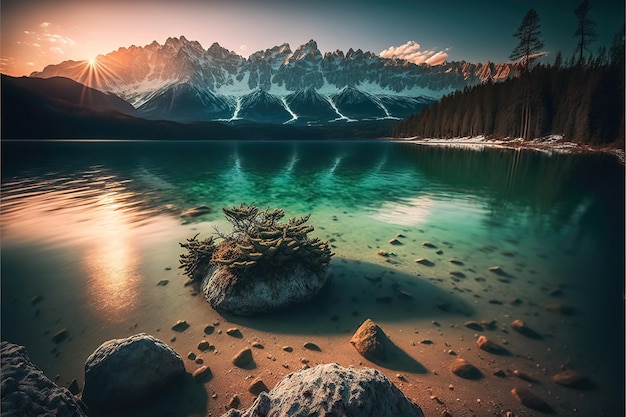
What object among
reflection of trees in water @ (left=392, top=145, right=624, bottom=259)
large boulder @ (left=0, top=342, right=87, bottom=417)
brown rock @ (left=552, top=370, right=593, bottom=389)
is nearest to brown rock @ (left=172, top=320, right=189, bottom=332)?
large boulder @ (left=0, top=342, right=87, bottom=417)

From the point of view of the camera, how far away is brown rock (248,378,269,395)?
224 inches

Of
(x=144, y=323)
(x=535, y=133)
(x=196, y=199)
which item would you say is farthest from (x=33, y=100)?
(x=535, y=133)

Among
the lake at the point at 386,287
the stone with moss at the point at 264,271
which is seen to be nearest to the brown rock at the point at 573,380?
the lake at the point at 386,287

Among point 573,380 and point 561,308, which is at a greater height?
point 561,308

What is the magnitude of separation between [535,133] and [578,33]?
971 inches

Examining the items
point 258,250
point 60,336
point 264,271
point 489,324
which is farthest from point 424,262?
point 60,336

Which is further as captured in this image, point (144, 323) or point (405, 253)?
point (405, 253)

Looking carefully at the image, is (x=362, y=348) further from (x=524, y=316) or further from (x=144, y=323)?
(x=144, y=323)

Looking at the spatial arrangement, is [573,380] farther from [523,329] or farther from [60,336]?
[60,336]

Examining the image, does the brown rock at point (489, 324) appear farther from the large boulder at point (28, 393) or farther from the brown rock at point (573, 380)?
the large boulder at point (28, 393)

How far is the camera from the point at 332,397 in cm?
338

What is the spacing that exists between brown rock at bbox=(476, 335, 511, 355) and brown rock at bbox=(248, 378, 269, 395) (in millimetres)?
5558

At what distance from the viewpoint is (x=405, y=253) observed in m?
12.8

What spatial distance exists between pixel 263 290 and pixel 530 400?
6959mm
